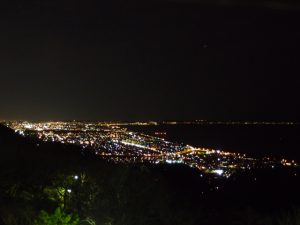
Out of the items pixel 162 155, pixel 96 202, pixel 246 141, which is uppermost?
pixel 246 141

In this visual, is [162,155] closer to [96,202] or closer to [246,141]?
[246,141]

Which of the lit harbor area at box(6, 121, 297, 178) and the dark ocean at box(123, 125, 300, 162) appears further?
the dark ocean at box(123, 125, 300, 162)

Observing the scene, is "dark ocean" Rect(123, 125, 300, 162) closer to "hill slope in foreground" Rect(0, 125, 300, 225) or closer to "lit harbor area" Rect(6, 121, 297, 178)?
"lit harbor area" Rect(6, 121, 297, 178)

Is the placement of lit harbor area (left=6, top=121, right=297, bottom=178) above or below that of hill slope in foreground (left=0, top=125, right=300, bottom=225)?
above

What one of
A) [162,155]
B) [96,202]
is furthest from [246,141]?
[96,202]

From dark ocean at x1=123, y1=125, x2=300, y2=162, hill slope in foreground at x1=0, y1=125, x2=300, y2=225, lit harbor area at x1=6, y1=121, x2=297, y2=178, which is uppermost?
dark ocean at x1=123, y1=125, x2=300, y2=162

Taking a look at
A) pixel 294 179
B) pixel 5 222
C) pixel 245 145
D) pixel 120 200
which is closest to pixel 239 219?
pixel 120 200

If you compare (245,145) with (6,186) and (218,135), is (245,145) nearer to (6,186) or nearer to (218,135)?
(218,135)

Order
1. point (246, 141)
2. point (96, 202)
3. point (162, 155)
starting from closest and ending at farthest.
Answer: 1. point (96, 202)
2. point (162, 155)
3. point (246, 141)

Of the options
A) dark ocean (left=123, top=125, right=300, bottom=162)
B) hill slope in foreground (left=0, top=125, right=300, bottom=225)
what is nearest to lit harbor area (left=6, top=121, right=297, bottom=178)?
dark ocean (left=123, top=125, right=300, bottom=162)

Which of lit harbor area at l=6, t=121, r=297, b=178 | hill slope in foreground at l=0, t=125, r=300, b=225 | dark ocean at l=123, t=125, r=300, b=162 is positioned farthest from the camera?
dark ocean at l=123, t=125, r=300, b=162

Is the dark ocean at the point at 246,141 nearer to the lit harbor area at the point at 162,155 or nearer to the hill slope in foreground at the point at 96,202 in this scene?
the lit harbor area at the point at 162,155
